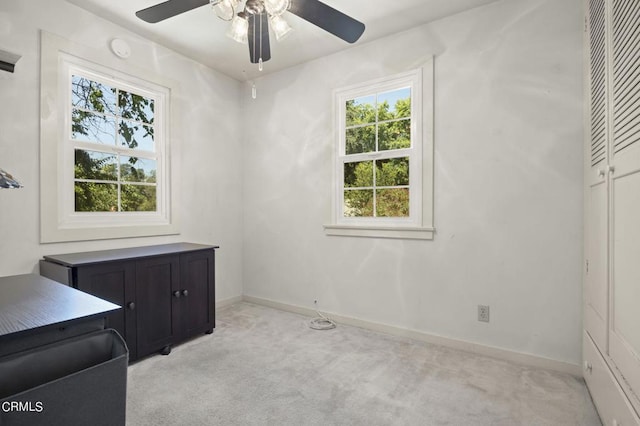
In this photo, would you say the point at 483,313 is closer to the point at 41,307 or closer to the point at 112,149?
the point at 41,307

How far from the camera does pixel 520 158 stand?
240 cm

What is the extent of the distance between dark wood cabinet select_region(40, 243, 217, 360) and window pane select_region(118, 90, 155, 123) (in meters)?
1.23

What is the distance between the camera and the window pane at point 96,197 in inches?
105

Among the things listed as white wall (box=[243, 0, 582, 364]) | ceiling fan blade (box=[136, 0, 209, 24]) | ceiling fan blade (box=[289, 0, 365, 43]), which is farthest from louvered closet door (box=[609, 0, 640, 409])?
ceiling fan blade (box=[136, 0, 209, 24])

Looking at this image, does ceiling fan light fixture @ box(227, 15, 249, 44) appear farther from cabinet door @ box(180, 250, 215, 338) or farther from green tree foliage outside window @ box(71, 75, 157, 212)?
cabinet door @ box(180, 250, 215, 338)

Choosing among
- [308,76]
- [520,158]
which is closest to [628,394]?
[520,158]

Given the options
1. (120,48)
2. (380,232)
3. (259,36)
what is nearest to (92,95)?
(120,48)

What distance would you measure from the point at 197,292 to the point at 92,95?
186 centimetres

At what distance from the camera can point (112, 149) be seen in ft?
9.43

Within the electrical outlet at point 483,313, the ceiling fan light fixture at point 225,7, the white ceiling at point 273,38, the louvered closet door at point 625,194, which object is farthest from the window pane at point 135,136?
the louvered closet door at point 625,194

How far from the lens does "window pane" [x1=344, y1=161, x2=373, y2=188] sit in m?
3.16

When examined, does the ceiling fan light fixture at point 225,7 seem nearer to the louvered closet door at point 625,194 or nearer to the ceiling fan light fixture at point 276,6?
the ceiling fan light fixture at point 276,6

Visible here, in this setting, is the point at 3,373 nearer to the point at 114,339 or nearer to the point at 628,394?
the point at 114,339

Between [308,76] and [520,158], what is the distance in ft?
7.11
